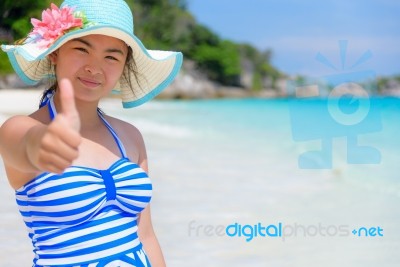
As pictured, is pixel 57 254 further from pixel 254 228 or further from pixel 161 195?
pixel 161 195

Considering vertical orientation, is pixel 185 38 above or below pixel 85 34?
above

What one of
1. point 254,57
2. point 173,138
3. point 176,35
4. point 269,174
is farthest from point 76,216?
point 254,57

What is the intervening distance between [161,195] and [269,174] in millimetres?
1936

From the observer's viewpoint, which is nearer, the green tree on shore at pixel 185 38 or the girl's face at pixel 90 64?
the girl's face at pixel 90 64

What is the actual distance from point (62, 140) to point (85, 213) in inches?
22.0

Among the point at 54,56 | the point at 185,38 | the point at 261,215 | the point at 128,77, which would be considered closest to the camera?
the point at 54,56

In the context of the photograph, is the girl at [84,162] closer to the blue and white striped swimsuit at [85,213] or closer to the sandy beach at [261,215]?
the blue and white striped swimsuit at [85,213]

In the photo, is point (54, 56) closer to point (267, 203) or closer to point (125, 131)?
point (125, 131)

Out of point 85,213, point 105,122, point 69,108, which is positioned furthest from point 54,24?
point 69,108

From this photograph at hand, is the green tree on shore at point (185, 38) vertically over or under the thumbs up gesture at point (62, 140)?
over

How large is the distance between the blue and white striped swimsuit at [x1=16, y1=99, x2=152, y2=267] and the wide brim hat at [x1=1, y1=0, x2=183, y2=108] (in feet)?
0.57

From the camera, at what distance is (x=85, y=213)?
161 centimetres

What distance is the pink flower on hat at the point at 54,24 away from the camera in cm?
167

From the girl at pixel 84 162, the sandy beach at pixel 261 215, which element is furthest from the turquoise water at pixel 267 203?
the girl at pixel 84 162
